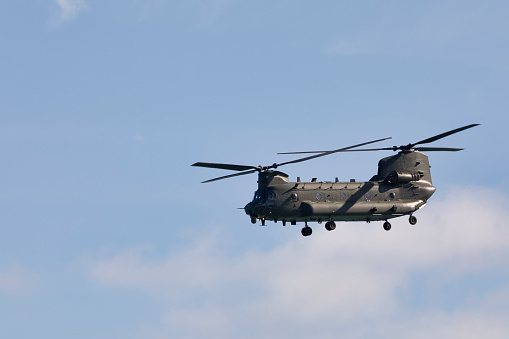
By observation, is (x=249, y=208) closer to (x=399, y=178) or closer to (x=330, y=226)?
(x=330, y=226)

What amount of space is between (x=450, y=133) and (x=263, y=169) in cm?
1770

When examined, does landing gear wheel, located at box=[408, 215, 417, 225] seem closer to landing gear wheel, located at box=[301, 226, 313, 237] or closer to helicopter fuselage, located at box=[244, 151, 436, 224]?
helicopter fuselage, located at box=[244, 151, 436, 224]

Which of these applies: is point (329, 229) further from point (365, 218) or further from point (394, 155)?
point (394, 155)

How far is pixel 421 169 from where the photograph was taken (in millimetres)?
79438

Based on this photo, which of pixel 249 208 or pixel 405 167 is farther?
pixel 405 167

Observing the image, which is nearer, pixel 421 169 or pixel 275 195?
pixel 275 195

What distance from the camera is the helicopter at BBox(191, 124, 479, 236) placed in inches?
2923

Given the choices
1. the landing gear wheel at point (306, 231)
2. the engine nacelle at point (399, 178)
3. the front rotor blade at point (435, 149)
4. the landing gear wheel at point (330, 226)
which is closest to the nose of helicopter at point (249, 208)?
the landing gear wheel at point (306, 231)

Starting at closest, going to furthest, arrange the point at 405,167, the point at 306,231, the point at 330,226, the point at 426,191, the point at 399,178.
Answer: the point at 330,226
the point at 306,231
the point at 399,178
the point at 426,191
the point at 405,167

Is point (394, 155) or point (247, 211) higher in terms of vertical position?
point (394, 155)

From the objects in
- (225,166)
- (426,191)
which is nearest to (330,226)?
(426,191)

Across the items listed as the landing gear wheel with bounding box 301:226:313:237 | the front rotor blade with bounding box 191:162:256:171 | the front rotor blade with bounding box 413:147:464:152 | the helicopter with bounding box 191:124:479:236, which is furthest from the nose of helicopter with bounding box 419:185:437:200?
the front rotor blade with bounding box 191:162:256:171

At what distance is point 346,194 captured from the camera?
2980 inches

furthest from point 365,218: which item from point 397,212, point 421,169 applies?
point 421,169
